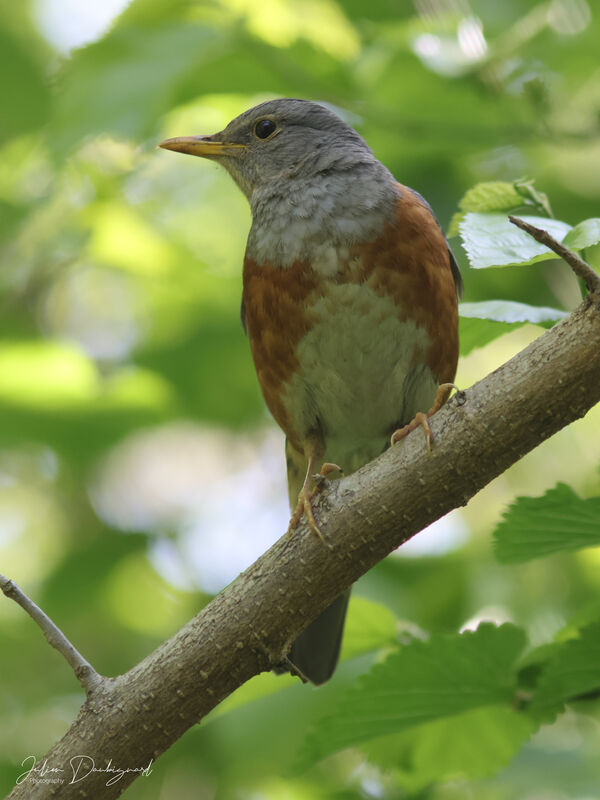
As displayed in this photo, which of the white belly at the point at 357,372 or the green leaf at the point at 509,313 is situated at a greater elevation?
the green leaf at the point at 509,313

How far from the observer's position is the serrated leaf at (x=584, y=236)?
216 cm

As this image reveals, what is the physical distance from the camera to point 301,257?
3846mm

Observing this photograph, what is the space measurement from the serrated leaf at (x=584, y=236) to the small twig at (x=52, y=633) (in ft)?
5.00

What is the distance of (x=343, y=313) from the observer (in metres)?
3.77

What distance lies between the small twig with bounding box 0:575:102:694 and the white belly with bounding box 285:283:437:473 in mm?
1742

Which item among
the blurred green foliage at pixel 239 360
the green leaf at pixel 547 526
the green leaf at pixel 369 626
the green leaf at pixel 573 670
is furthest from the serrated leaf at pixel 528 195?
the green leaf at pixel 369 626

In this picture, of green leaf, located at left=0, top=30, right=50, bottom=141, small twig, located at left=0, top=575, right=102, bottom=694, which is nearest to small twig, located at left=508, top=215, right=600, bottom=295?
small twig, located at left=0, top=575, right=102, bottom=694

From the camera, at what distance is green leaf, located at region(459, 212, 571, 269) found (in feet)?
7.30

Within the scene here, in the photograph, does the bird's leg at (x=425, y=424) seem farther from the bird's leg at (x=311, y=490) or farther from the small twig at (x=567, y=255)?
the small twig at (x=567, y=255)

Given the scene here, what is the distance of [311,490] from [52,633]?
3.48 feet

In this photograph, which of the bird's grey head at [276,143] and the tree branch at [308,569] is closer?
the tree branch at [308,569]

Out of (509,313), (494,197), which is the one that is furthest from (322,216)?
(509,313)

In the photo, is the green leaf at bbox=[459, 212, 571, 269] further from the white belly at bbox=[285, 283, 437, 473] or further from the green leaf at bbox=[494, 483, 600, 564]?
the white belly at bbox=[285, 283, 437, 473]

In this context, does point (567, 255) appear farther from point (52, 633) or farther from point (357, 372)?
point (357, 372)
